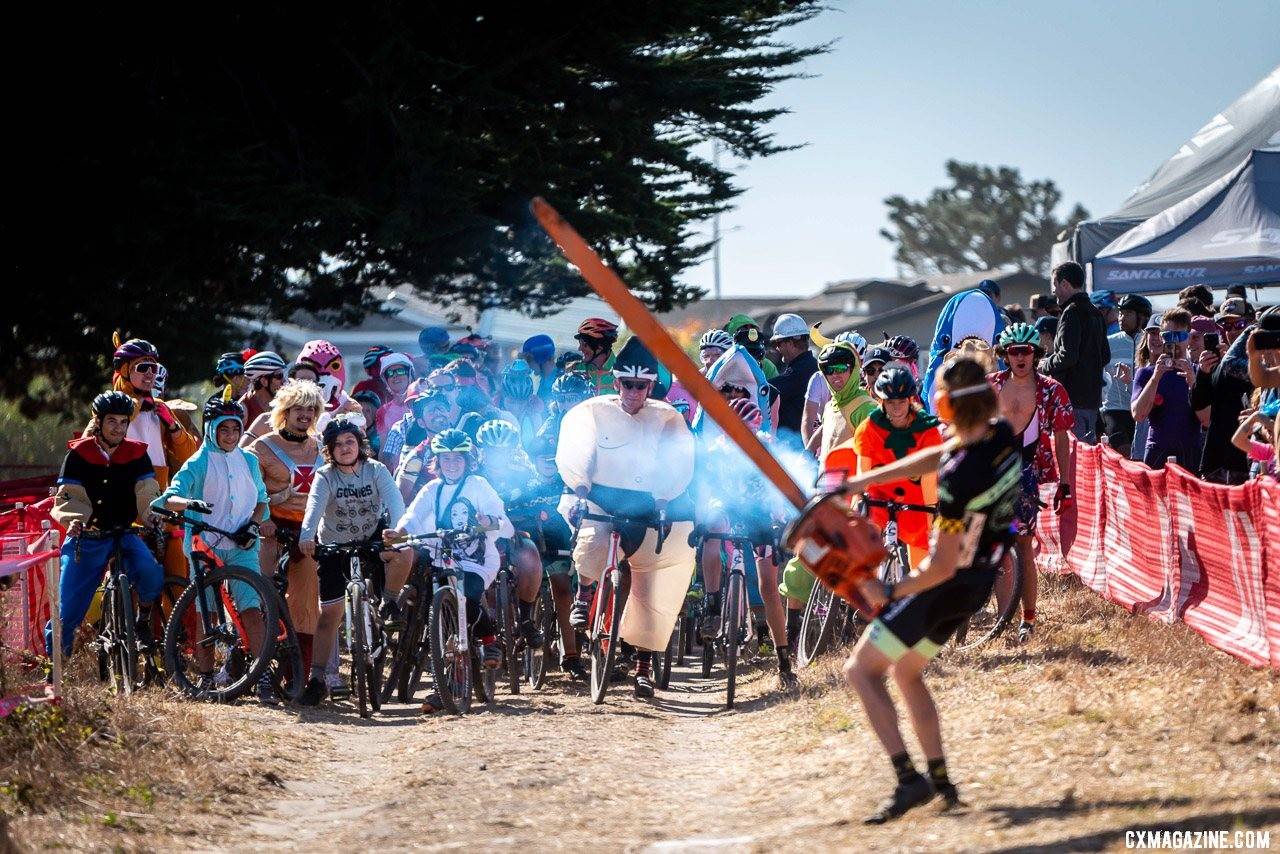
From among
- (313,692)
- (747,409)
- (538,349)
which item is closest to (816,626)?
(747,409)

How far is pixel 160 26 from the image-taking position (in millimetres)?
22703

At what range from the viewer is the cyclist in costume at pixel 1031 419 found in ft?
40.0

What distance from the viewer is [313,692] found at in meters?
11.9

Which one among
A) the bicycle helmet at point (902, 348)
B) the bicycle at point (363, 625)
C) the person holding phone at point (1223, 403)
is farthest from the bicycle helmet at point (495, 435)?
the person holding phone at point (1223, 403)

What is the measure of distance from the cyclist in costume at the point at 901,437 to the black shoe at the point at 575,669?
2949mm

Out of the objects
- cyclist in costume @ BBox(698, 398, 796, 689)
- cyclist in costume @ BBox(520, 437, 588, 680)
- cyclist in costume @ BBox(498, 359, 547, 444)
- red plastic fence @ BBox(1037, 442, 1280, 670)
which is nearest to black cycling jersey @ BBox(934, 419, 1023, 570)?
red plastic fence @ BBox(1037, 442, 1280, 670)

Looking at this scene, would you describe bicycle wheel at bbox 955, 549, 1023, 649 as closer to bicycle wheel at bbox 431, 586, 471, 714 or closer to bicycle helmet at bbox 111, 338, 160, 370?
bicycle wheel at bbox 431, 586, 471, 714

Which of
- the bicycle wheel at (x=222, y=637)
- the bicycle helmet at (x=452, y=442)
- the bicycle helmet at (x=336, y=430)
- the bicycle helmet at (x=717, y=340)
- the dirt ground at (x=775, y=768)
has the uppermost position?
the bicycle helmet at (x=717, y=340)

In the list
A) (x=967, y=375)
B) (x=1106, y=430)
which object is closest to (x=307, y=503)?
(x=967, y=375)

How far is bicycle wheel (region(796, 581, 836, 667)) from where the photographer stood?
12.8 meters

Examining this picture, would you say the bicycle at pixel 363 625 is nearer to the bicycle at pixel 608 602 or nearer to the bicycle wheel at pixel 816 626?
the bicycle at pixel 608 602

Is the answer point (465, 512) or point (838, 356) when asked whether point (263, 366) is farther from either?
point (838, 356)

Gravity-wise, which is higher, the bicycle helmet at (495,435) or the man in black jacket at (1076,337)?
the man in black jacket at (1076,337)

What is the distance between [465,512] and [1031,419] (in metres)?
3.95
